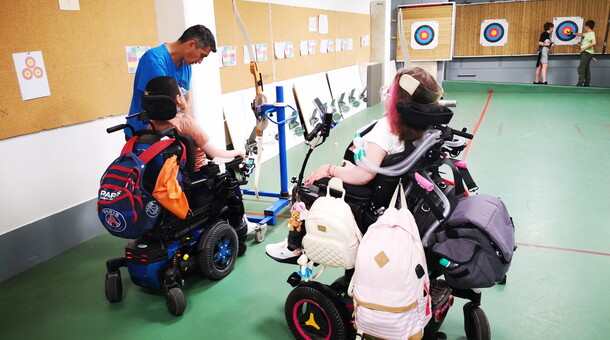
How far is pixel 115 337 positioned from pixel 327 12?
5687mm

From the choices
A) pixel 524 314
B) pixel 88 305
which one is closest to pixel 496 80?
pixel 524 314

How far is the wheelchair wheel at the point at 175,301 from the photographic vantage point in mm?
2195

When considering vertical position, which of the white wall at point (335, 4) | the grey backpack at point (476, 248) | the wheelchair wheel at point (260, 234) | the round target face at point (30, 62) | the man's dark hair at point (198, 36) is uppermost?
the white wall at point (335, 4)

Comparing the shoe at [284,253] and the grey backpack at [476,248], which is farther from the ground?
the grey backpack at [476,248]

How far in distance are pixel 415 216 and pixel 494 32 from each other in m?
10.3

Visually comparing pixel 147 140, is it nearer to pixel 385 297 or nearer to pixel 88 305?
pixel 88 305

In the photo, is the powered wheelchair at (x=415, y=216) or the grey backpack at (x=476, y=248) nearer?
the grey backpack at (x=476, y=248)

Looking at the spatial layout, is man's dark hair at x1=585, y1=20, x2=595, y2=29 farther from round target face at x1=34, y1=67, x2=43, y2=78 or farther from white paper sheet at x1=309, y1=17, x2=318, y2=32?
round target face at x1=34, y1=67, x2=43, y2=78

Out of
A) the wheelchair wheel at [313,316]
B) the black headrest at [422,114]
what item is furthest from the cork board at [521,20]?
the wheelchair wheel at [313,316]

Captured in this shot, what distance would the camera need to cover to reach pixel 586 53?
946cm

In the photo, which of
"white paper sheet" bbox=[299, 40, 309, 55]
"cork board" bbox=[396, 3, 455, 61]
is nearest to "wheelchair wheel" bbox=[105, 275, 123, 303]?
"white paper sheet" bbox=[299, 40, 309, 55]

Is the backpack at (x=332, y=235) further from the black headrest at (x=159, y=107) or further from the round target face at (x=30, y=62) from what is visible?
the round target face at (x=30, y=62)

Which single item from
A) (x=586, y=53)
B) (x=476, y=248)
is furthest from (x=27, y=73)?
(x=586, y=53)

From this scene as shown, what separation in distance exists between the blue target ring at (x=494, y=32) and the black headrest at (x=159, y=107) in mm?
10213
